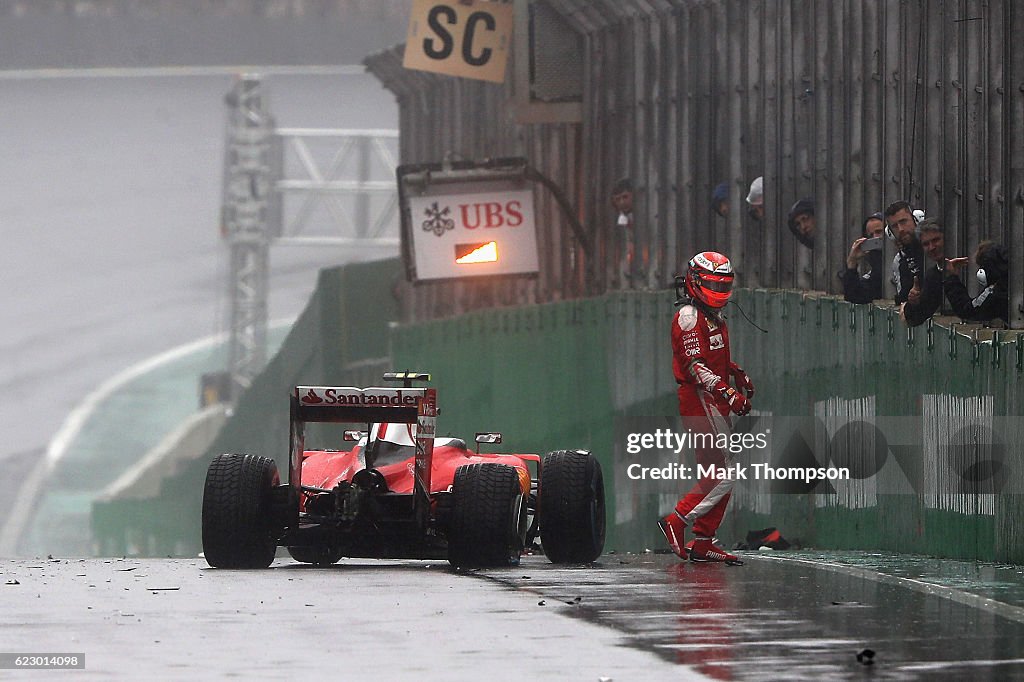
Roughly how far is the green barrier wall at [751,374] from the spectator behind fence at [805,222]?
613 mm

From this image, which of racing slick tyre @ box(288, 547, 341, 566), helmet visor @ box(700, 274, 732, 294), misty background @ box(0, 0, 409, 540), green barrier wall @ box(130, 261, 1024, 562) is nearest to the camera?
green barrier wall @ box(130, 261, 1024, 562)

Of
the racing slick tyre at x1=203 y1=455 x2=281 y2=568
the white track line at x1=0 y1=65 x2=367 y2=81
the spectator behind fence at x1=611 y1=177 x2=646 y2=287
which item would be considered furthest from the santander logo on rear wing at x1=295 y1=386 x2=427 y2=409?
the white track line at x1=0 y1=65 x2=367 y2=81

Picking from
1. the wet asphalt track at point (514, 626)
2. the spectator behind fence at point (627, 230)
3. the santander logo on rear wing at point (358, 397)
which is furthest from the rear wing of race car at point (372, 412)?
the spectator behind fence at point (627, 230)

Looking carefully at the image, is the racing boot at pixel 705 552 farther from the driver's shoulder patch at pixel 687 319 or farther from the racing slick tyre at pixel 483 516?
the driver's shoulder patch at pixel 687 319

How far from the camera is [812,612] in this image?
1081cm

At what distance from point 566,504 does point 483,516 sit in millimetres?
820

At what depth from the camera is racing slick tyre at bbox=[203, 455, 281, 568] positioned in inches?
569

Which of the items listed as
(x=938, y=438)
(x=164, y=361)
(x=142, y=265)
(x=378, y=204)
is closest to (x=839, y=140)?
(x=938, y=438)

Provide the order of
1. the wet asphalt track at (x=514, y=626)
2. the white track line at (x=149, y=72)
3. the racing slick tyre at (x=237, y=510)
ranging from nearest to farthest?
the wet asphalt track at (x=514, y=626) → the racing slick tyre at (x=237, y=510) → the white track line at (x=149, y=72)

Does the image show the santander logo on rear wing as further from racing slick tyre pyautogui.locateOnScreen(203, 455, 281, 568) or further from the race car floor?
the race car floor

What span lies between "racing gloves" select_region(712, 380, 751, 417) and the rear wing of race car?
1.65 meters

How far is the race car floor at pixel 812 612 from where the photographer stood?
8883 millimetres

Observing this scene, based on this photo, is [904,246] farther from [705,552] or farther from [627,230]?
[627,230]

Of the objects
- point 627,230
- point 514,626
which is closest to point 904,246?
point 514,626
